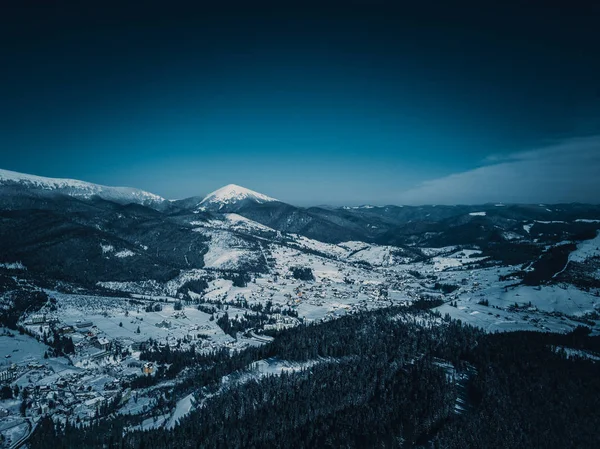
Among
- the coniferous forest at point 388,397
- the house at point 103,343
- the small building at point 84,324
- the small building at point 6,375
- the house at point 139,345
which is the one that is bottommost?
the coniferous forest at point 388,397

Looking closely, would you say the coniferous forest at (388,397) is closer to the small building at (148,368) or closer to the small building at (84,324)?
the small building at (148,368)

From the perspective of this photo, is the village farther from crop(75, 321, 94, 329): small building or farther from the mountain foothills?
the mountain foothills

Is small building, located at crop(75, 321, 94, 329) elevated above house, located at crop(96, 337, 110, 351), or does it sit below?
above

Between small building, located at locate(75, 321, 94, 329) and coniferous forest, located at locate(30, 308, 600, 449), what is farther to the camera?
small building, located at locate(75, 321, 94, 329)

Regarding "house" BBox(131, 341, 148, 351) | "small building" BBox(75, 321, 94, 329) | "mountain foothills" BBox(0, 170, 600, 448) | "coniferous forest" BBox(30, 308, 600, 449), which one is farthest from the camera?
"small building" BBox(75, 321, 94, 329)

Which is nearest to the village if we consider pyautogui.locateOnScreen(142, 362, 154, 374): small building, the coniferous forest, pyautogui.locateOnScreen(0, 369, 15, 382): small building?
pyautogui.locateOnScreen(0, 369, 15, 382): small building

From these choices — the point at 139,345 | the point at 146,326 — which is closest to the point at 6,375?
the point at 139,345

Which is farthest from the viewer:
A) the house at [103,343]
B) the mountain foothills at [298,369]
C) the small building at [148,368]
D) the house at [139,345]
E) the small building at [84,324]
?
the small building at [84,324]

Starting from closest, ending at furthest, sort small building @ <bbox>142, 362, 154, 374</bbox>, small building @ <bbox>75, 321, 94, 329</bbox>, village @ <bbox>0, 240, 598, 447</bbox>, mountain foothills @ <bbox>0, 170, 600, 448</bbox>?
1. mountain foothills @ <bbox>0, 170, 600, 448</bbox>
2. village @ <bbox>0, 240, 598, 447</bbox>
3. small building @ <bbox>142, 362, 154, 374</bbox>
4. small building @ <bbox>75, 321, 94, 329</bbox>

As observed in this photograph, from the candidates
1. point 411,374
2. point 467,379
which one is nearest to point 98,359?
point 411,374

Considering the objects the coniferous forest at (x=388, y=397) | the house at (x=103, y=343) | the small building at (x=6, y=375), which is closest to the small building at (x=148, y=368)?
the coniferous forest at (x=388, y=397)
